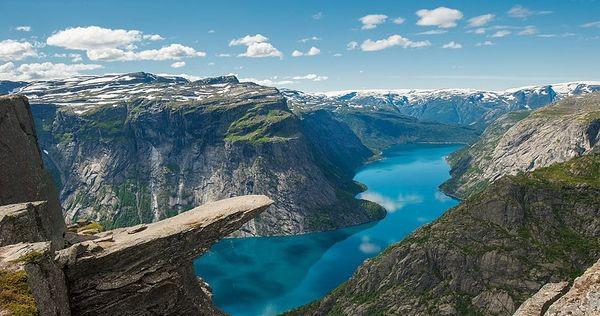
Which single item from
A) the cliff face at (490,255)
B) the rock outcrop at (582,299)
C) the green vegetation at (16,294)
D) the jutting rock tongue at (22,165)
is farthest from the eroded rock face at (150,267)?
the cliff face at (490,255)

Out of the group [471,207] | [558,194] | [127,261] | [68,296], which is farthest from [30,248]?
[558,194]

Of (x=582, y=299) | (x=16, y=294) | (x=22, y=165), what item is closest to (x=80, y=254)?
(x=16, y=294)

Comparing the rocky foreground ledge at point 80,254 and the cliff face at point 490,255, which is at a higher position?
the rocky foreground ledge at point 80,254

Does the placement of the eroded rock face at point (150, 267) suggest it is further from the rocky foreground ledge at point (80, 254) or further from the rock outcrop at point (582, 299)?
the rock outcrop at point (582, 299)

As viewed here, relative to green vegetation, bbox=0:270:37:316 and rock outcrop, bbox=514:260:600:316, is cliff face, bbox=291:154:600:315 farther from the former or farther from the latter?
green vegetation, bbox=0:270:37:316

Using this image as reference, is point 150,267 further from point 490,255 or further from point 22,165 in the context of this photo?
point 490,255

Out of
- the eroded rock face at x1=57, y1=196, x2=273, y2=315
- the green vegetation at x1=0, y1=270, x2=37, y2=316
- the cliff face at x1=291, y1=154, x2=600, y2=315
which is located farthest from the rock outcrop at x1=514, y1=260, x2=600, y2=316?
the cliff face at x1=291, y1=154, x2=600, y2=315
